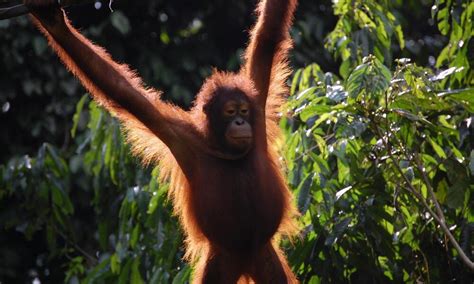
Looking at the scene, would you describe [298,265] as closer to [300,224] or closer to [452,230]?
[300,224]

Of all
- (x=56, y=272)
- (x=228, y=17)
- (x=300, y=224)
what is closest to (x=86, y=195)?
(x=56, y=272)

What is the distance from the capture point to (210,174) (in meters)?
4.93

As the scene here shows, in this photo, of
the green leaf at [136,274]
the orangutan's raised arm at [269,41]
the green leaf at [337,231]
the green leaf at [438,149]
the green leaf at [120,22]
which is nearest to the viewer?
the green leaf at [337,231]

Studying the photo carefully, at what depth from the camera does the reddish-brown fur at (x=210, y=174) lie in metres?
4.77

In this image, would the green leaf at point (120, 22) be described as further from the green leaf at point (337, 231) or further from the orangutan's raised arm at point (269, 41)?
the green leaf at point (337, 231)

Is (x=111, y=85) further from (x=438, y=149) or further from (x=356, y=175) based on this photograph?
(x=438, y=149)

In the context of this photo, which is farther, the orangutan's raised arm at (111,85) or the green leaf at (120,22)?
the green leaf at (120,22)

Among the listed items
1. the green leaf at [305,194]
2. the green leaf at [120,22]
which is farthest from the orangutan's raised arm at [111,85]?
the green leaf at [120,22]

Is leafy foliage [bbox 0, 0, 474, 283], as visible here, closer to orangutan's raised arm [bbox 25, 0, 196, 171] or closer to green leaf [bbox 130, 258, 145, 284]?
green leaf [bbox 130, 258, 145, 284]

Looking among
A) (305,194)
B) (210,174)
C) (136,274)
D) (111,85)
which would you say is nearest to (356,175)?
(305,194)

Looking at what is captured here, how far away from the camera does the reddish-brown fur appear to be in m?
4.77

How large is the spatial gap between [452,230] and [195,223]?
59.4 inches

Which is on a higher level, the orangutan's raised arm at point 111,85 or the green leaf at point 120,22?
the green leaf at point 120,22

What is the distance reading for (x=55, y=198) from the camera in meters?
7.23
